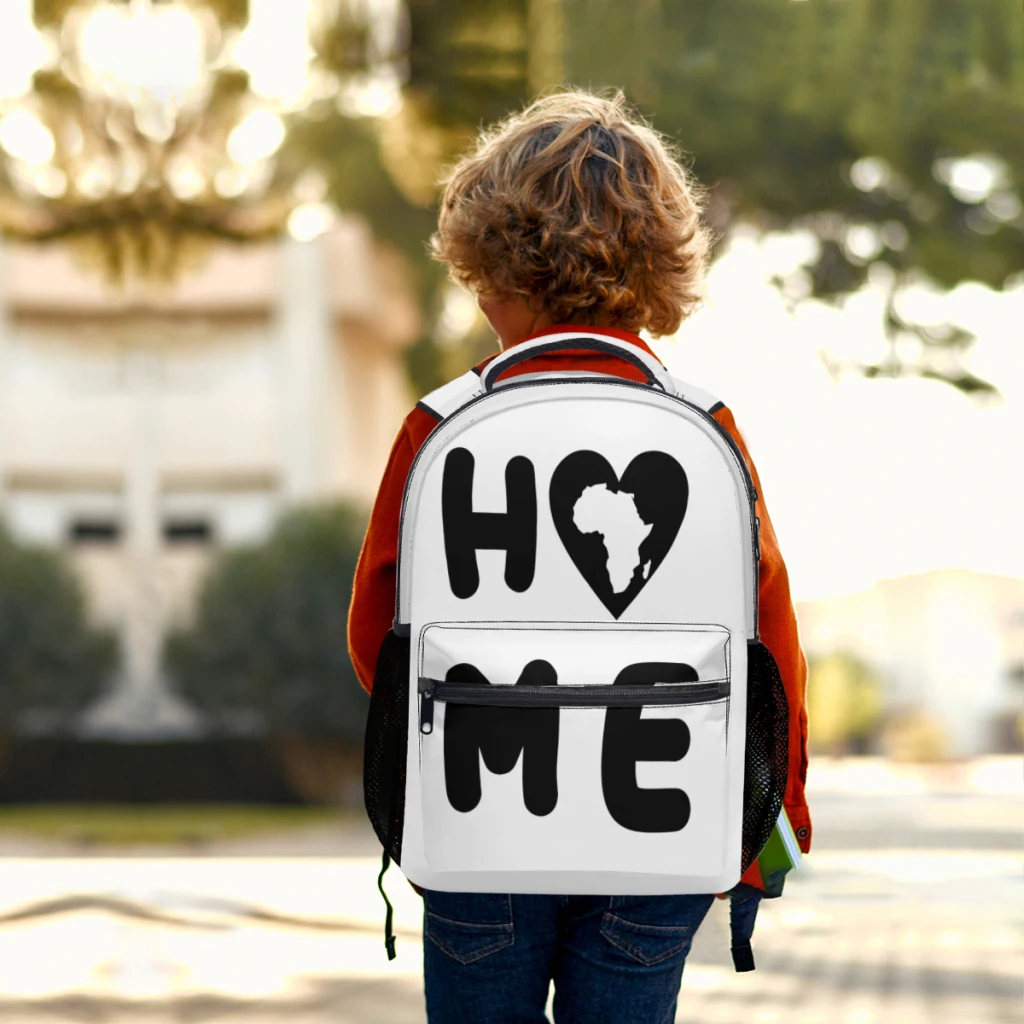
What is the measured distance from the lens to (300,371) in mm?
23938

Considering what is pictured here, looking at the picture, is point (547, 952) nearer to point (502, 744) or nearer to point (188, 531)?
point (502, 744)

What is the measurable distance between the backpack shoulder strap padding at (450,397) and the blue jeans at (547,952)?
0.58 m

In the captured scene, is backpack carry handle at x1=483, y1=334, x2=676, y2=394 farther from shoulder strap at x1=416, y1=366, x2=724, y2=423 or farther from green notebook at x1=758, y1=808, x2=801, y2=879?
green notebook at x1=758, y1=808, x2=801, y2=879

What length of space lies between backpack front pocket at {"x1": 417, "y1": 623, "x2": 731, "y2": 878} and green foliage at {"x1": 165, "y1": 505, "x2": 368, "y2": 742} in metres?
18.0

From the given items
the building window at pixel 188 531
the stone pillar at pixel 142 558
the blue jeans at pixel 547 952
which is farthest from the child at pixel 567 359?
the building window at pixel 188 531

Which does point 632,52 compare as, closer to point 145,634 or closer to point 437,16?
point 437,16

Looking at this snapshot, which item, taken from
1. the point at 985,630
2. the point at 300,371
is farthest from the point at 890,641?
the point at 300,371

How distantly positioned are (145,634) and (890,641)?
2741cm

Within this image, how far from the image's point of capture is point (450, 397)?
1806 millimetres

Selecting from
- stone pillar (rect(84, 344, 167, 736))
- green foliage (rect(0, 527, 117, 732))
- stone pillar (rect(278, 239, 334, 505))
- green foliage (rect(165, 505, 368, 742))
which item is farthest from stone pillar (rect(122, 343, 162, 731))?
stone pillar (rect(278, 239, 334, 505))

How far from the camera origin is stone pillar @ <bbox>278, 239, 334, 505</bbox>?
23797 mm

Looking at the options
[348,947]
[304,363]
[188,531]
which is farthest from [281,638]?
[348,947]

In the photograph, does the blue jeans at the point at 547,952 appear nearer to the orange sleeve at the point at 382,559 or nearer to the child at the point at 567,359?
the child at the point at 567,359

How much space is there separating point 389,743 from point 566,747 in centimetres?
23
